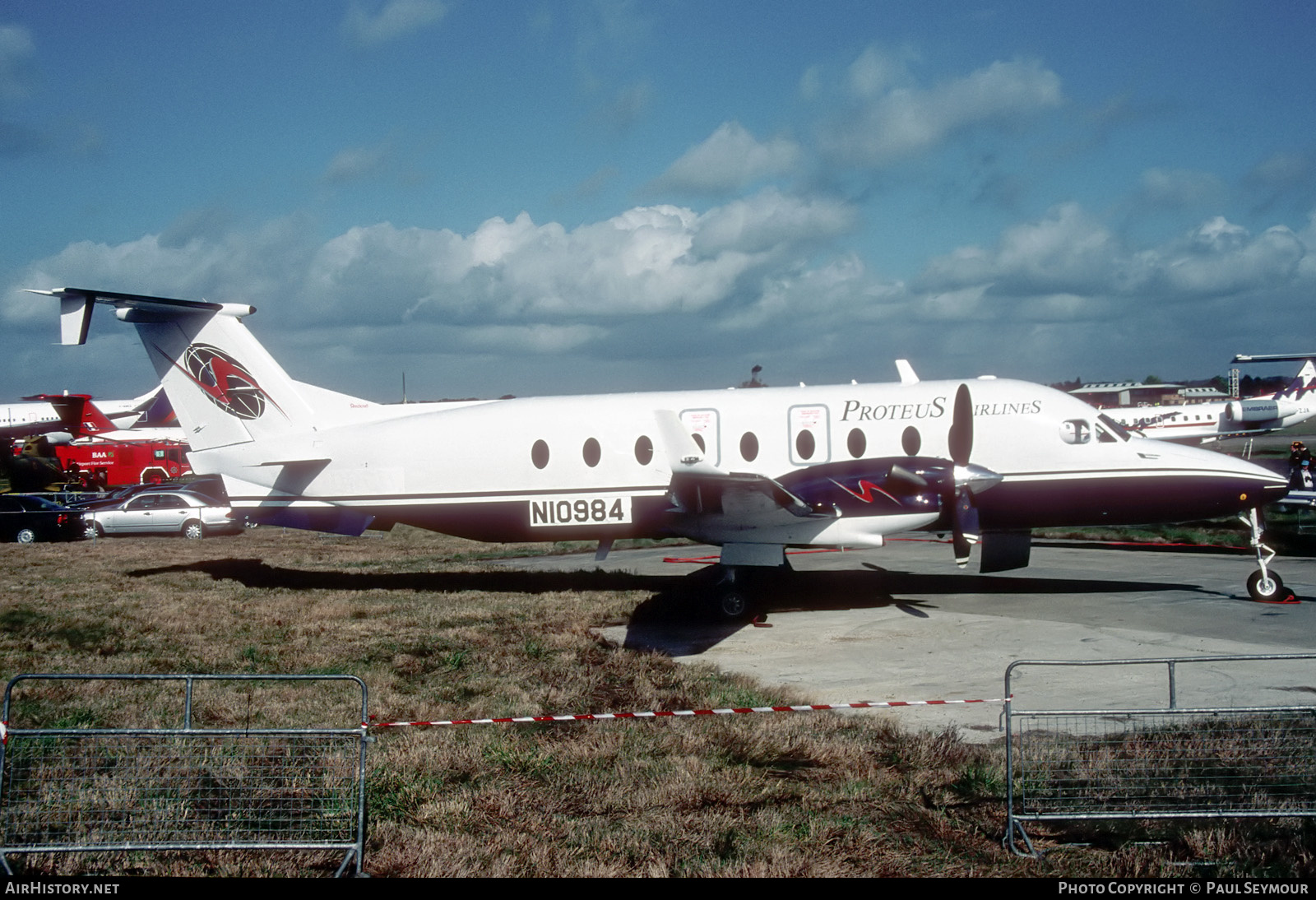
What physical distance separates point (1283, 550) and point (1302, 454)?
34.4ft

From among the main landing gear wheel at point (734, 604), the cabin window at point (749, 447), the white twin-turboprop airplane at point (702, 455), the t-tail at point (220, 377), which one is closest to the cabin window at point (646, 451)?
the white twin-turboprop airplane at point (702, 455)

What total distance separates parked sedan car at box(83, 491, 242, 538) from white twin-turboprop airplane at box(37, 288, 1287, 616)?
46.6 feet

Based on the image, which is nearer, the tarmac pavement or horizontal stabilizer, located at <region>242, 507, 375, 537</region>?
the tarmac pavement

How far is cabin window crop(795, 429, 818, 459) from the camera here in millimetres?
15766

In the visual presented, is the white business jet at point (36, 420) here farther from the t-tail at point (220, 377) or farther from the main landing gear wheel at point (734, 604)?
the main landing gear wheel at point (734, 604)

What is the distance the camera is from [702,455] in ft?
45.7

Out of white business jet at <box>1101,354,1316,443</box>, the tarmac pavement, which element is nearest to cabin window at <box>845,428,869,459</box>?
the tarmac pavement

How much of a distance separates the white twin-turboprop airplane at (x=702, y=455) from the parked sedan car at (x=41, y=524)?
608 inches

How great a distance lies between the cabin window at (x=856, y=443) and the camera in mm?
15625

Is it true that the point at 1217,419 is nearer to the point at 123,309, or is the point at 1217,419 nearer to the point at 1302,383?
the point at 1302,383

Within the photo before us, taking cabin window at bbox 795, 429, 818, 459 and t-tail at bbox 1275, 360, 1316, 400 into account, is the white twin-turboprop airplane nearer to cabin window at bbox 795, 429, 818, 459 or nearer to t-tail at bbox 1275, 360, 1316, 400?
cabin window at bbox 795, 429, 818, 459


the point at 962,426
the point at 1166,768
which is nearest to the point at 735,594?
the point at 962,426

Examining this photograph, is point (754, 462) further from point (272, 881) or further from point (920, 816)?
point (272, 881)

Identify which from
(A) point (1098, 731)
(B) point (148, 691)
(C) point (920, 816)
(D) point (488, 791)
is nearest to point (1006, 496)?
(A) point (1098, 731)
